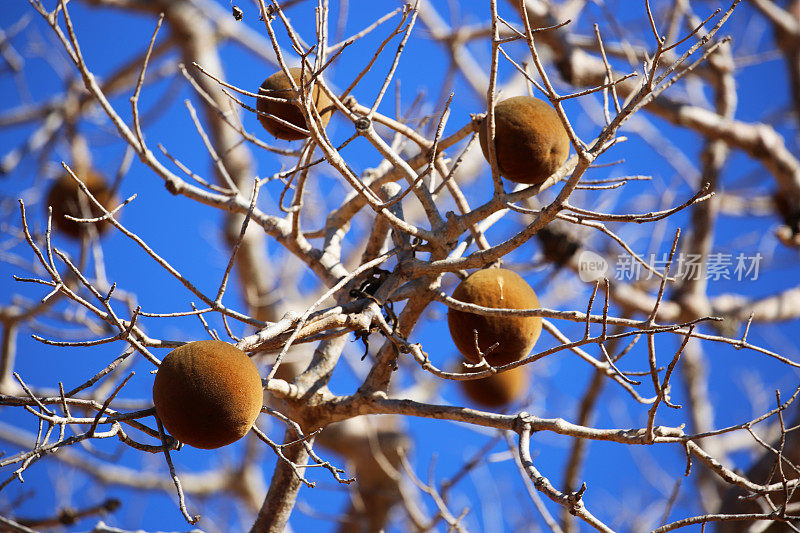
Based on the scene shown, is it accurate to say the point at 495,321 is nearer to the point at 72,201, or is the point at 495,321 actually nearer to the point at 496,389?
the point at 496,389

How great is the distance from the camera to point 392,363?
226 centimetres

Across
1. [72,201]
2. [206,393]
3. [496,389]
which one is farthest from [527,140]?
[72,201]

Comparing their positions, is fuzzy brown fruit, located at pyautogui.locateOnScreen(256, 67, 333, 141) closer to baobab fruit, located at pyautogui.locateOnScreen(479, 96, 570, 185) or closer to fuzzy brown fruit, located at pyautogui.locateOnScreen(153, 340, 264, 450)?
baobab fruit, located at pyautogui.locateOnScreen(479, 96, 570, 185)

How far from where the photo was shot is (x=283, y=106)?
7.11 ft

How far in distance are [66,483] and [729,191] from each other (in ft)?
19.6

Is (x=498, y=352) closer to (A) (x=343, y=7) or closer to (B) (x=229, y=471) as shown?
(A) (x=343, y=7)

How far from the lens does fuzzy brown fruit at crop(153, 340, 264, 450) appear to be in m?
1.54

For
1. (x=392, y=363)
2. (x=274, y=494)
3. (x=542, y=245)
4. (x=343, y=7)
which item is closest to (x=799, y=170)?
(x=542, y=245)

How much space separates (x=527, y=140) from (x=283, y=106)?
0.70m

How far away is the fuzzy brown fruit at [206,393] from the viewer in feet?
5.06

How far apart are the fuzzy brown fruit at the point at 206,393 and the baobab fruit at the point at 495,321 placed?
2.27ft

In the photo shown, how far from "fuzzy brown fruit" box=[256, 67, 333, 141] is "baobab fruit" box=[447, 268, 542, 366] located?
64cm

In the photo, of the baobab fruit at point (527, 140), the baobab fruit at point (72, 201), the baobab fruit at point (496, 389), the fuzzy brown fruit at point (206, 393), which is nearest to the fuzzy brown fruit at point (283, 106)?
the baobab fruit at point (527, 140)

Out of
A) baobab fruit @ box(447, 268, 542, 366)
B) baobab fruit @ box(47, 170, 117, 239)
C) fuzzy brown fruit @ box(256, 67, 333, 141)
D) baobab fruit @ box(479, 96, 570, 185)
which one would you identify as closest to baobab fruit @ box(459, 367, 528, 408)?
baobab fruit @ box(447, 268, 542, 366)
